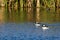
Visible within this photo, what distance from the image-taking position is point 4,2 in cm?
5416

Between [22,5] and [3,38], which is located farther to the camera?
[22,5]

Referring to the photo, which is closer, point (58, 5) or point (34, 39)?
point (34, 39)

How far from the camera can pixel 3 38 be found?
808 inches

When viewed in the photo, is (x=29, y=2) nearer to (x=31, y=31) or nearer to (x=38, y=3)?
(x=38, y=3)

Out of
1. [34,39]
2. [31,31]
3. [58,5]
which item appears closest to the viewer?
[34,39]

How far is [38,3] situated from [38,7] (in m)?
0.89

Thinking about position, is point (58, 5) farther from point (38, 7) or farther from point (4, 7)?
point (4, 7)

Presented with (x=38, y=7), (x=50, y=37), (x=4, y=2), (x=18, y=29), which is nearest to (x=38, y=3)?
(x=38, y=7)

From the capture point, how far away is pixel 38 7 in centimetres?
5344

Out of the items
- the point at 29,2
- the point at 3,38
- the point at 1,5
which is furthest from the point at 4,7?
the point at 3,38

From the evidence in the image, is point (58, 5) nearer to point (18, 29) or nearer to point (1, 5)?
point (1, 5)

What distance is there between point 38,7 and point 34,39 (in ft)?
110

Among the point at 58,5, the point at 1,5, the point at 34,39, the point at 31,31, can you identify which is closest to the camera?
the point at 34,39

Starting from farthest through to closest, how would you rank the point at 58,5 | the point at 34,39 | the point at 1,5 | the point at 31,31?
the point at 1,5
the point at 58,5
the point at 31,31
the point at 34,39
